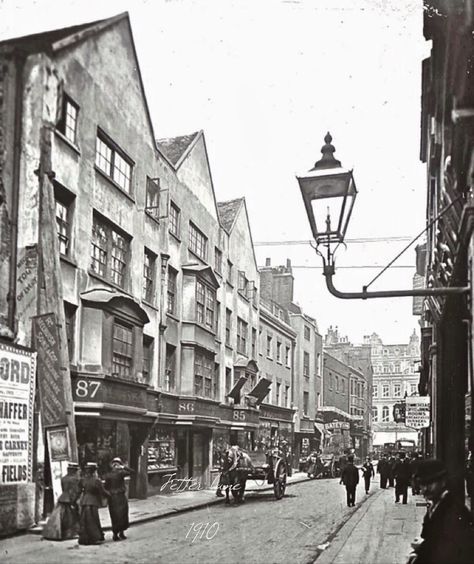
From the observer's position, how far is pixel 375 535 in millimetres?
14219

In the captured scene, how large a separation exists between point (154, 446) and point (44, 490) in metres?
8.66

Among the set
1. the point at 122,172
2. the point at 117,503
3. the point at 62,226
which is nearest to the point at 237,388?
the point at 122,172

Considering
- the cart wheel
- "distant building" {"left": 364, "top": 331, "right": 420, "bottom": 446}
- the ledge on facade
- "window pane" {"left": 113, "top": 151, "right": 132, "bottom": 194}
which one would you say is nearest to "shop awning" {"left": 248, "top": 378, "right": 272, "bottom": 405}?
the cart wheel

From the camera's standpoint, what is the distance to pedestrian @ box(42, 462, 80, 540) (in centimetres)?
1197

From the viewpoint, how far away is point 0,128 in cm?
1307

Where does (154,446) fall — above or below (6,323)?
below

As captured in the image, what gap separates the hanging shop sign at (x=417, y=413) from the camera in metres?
19.5

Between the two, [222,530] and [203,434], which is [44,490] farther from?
[203,434]

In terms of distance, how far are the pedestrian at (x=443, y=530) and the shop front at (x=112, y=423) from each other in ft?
41.7

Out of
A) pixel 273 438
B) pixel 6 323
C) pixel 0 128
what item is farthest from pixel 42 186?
pixel 273 438

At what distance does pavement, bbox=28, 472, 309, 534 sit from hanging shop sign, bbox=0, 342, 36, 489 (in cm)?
118

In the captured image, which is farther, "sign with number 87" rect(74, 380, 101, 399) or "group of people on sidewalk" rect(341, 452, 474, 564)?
"sign with number 87" rect(74, 380, 101, 399)

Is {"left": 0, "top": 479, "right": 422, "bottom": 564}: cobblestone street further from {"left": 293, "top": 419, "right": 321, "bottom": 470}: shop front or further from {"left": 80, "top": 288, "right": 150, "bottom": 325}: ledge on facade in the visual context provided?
{"left": 293, "top": 419, "right": 321, "bottom": 470}: shop front

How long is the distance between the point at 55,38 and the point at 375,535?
10.9 m
